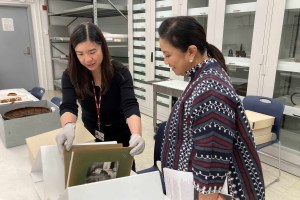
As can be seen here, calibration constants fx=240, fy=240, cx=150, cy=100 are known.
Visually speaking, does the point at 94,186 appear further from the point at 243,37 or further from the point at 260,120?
the point at 243,37

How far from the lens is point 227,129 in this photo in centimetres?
70

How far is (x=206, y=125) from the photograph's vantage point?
2.30 feet

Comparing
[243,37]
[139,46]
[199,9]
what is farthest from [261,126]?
[139,46]

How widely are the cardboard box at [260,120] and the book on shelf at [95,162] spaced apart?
125cm

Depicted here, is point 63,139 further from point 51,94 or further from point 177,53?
point 51,94

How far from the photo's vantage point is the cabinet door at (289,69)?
2033 millimetres

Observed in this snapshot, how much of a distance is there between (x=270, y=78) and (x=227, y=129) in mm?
1730

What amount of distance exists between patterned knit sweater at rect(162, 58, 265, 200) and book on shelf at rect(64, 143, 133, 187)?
0.22 metres

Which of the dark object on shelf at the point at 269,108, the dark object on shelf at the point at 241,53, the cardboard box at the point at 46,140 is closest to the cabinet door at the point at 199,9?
the dark object on shelf at the point at 241,53

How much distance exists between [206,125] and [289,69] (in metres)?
1.74

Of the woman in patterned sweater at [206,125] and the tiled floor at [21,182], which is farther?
the tiled floor at [21,182]

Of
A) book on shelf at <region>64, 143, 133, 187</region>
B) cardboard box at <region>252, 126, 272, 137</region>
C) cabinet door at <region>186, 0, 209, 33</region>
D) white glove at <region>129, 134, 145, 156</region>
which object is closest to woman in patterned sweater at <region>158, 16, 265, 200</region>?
white glove at <region>129, 134, 145, 156</region>

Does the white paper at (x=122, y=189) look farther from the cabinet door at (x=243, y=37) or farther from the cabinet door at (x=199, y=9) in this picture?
the cabinet door at (x=199, y=9)

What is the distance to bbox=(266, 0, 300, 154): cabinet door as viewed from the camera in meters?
2.03
